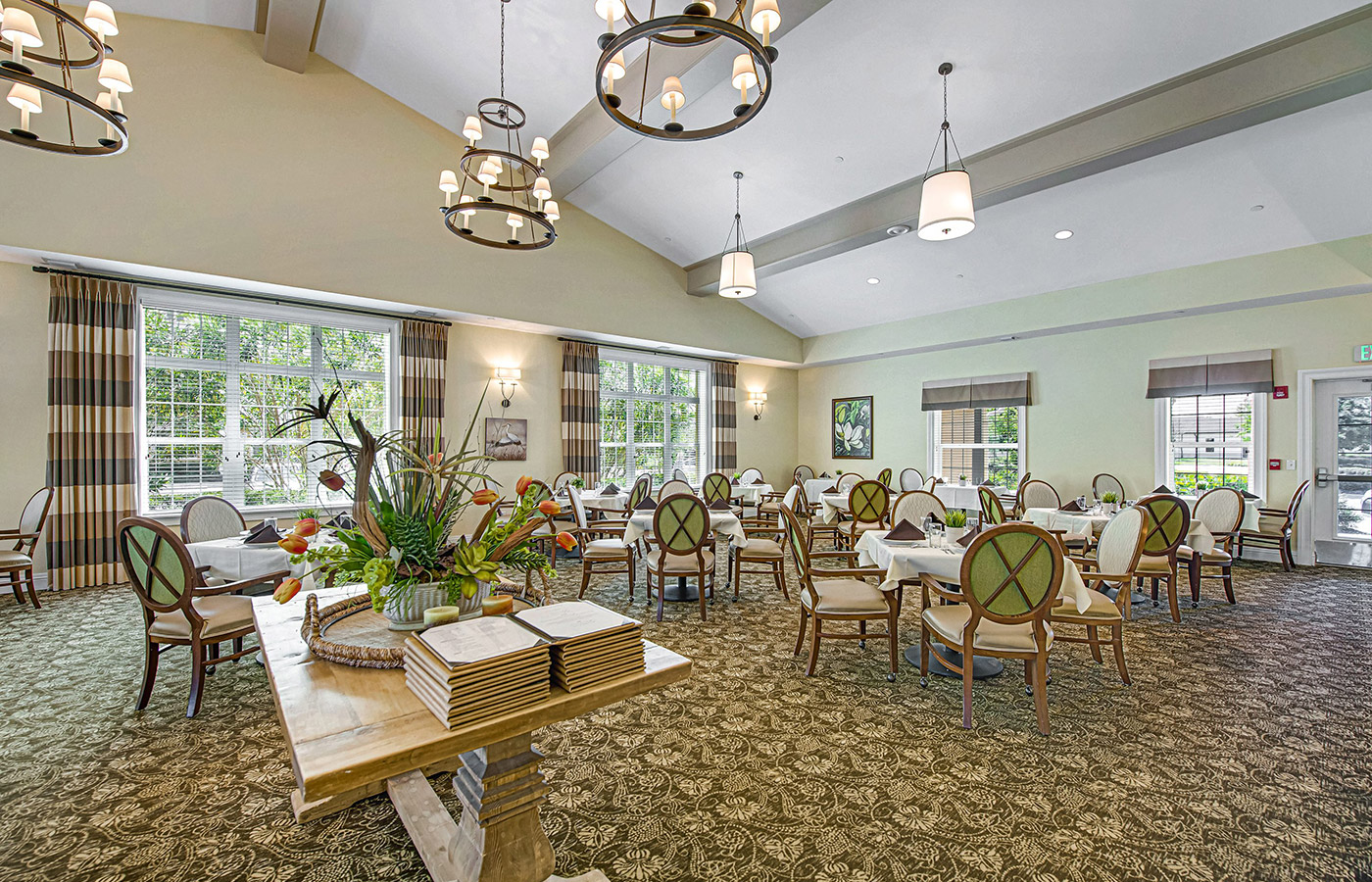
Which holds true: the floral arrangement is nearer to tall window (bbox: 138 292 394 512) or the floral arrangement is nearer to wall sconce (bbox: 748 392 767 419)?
tall window (bbox: 138 292 394 512)

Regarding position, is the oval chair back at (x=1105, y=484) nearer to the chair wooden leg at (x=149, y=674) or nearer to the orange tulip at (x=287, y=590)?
the orange tulip at (x=287, y=590)

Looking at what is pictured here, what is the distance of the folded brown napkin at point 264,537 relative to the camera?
369cm

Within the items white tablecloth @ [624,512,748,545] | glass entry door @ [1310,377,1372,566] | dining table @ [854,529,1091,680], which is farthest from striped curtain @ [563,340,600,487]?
glass entry door @ [1310,377,1372,566]

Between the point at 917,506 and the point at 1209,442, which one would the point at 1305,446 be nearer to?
the point at 1209,442

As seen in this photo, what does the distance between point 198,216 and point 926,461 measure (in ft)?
32.7

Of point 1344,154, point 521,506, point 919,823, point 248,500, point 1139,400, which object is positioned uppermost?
point 1344,154

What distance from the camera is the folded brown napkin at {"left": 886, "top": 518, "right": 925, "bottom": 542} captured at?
12.3ft

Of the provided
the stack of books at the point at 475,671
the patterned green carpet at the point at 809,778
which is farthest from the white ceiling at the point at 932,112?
the stack of books at the point at 475,671

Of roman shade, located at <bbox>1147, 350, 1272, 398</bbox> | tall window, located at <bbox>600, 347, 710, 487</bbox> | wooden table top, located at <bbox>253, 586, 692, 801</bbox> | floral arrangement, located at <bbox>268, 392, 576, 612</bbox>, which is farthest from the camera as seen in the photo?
tall window, located at <bbox>600, 347, 710, 487</bbox>

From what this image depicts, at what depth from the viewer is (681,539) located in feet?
15.5

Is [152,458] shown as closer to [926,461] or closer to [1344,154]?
[926,461]

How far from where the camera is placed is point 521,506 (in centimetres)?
175

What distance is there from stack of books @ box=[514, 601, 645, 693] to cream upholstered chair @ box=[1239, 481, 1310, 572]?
743 cm

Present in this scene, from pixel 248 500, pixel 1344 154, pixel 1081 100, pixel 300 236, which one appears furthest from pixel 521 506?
pixel 1344 154
